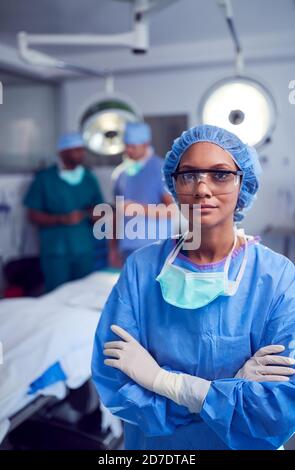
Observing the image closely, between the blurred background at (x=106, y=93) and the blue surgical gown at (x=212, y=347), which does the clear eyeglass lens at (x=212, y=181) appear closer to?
the blue surgical gown at (x=212, y=347)

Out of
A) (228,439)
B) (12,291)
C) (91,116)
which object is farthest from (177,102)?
(228,439)

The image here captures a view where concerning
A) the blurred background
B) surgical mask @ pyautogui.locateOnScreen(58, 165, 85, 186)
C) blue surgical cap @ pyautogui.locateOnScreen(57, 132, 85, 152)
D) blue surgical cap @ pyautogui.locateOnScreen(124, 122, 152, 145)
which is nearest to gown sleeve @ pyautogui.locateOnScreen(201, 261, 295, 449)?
the blurred background

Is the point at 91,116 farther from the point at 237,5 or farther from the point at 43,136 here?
the point at 43,136

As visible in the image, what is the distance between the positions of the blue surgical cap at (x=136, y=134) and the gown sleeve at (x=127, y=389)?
1.07 meters

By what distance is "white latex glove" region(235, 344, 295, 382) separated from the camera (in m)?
0.71

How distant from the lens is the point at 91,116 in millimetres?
1584

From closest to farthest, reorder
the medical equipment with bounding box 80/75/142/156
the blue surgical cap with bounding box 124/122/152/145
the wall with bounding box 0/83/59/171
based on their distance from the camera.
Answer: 1. the medical equipment with bounding box 80/75/142/156
2. the blue surgical cap with bounding box 124/122/152/145
3. the wall with bounding box 0/83/59/171

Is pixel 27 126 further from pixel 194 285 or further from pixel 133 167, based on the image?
pixel 194 285

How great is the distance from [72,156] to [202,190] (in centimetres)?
185

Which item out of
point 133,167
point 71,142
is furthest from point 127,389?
point 71,142

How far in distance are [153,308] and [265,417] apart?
0.28 metres

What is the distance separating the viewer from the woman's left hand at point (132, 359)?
798 millimetres

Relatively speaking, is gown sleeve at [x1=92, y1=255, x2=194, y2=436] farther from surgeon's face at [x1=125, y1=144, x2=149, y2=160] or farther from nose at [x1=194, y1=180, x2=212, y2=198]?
surgeon's face at [x1=125, y1=144, x2=149, y2=160]

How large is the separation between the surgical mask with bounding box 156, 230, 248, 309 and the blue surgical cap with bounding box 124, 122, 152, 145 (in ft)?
3.57
